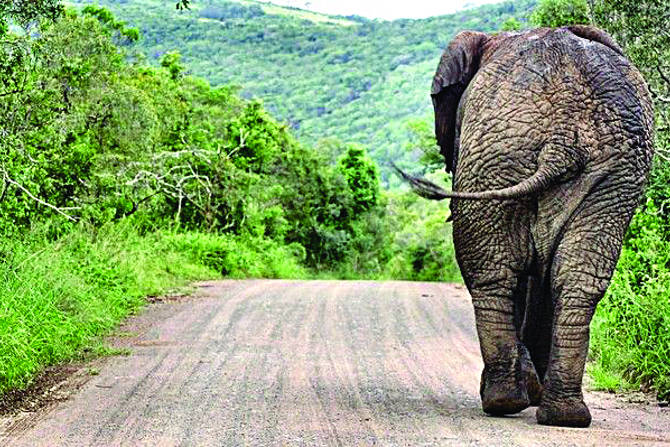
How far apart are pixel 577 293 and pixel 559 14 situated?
14.1 metres

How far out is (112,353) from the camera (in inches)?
430

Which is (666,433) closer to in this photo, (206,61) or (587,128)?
(587,128)

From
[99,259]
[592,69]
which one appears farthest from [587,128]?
[99,259]

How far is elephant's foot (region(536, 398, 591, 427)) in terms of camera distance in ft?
22.8

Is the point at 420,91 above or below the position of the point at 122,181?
below

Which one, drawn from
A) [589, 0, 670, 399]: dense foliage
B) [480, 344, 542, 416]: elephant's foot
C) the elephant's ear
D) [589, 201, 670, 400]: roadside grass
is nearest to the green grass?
[480, 344, 542, 416]: elephant's foot

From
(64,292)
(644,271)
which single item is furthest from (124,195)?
(644,271)

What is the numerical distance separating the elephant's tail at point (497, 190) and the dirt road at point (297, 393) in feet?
4.65

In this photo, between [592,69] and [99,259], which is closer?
[592,69]

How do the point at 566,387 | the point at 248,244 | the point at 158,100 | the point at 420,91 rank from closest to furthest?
the point at 566,387, the point at 158,100, the point at 248,244, the point at 420,91

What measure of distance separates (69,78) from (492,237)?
39.0 feet

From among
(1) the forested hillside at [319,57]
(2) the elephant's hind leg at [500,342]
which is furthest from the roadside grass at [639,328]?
(1) the forested hillside at [319,57]

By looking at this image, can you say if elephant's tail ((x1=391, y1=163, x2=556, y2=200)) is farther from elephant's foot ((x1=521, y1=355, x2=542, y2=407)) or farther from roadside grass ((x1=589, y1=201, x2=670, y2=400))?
roadside grass ((x1=589, y1=201, x2=670, y2=400))

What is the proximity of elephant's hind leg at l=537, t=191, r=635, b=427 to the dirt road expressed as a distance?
18cm
